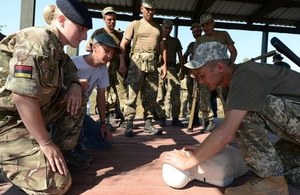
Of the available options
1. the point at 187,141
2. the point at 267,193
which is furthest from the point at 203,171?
the point at 187,141

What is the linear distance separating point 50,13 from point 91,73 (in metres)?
0.86

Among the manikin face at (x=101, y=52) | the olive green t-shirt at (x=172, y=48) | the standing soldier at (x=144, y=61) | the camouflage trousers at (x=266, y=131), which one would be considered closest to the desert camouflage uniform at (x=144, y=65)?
the standing soldier at (x=144, y=61)

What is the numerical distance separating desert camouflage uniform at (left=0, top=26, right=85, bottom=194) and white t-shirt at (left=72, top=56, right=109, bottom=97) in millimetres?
647

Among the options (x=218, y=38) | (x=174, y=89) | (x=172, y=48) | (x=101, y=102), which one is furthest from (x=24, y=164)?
(x=172, y=48)

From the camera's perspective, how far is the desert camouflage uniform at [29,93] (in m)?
1.65

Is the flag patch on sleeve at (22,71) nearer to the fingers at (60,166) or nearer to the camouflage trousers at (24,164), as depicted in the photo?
the camouflage trousers at (24,164)

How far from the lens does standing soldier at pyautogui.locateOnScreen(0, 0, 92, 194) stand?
1653mm

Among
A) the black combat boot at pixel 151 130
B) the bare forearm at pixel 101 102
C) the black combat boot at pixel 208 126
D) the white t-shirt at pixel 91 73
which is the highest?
the white t-shirt at pixel 91 73

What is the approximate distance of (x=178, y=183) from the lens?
1955mm

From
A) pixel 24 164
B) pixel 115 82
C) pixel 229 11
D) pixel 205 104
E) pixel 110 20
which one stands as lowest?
pixel 24 164

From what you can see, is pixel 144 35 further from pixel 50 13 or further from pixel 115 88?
pixel 50 13

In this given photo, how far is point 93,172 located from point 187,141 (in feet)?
4.60

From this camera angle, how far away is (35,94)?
5.40 ft

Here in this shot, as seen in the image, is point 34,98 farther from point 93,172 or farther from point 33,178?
point 93,172
